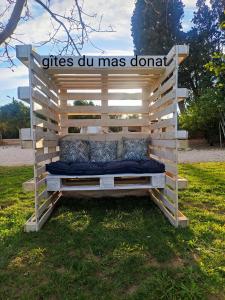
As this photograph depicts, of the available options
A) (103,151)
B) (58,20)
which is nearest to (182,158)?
(103,151)

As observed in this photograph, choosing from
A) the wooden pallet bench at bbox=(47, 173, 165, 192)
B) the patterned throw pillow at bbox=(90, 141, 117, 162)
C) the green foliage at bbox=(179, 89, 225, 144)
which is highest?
the green foliage at bbox=(179, 89, 225, 144)

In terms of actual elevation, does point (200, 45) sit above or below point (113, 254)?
above

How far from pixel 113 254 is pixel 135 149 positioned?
2359 millimetres

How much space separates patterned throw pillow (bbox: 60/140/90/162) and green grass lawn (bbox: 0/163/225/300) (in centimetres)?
79

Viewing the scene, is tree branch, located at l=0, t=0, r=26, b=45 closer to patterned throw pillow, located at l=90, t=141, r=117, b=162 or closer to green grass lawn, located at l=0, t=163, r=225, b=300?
green grass lawn, located at l=0, t=163, r=225, b=300

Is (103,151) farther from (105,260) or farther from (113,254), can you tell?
(105,260)

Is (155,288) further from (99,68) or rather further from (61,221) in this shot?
(99,68)

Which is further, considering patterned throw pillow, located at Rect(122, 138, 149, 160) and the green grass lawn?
patterned throw pillow, located at Rect(122, 138, 149, 160)

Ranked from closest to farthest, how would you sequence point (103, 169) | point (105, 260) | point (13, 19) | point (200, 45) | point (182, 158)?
point (105, 260), point (13, 19), point (103, 169), point (182, 158), point (200, 45)

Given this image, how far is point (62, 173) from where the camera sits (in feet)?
11.3

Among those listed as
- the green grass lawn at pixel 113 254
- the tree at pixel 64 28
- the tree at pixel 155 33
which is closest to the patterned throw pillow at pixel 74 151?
the green grass lawn at pixel 113 254

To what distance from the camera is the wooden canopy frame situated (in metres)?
3.02

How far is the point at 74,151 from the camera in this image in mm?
4488

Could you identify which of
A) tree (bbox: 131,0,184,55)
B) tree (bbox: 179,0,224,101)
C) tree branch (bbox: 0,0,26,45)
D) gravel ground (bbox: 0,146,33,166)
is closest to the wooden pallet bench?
tree branch (bbox: 0,0,26,45)
